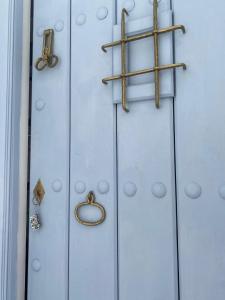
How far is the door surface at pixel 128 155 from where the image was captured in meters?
0.65

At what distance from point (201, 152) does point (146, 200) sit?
6.5 inches

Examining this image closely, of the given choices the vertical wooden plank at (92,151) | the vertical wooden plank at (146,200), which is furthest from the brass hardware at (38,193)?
the vertical wooden plank at (146,200)

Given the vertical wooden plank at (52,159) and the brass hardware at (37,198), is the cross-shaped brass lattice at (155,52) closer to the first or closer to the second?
the vertical wooden plank at (52,159)

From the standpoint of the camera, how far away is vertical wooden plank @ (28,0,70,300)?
809 mm

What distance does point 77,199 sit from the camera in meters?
0.79

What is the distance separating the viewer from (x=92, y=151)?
0.79 metres

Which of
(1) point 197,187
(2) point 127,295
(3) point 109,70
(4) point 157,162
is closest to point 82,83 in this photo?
(3) point 109,70

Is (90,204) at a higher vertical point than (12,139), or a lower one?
lower

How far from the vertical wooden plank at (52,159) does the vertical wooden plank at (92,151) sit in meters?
0.03

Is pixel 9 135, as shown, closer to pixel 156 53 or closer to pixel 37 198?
pixel 37 198

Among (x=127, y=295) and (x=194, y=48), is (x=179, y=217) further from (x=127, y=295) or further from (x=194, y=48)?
(x=194, y=48)

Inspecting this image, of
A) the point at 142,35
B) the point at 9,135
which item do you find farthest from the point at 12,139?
the point at 142,35

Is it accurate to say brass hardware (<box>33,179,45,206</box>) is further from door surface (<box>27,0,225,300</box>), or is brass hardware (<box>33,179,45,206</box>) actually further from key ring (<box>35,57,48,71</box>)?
key ring (<box>35,57,48,71</box>)

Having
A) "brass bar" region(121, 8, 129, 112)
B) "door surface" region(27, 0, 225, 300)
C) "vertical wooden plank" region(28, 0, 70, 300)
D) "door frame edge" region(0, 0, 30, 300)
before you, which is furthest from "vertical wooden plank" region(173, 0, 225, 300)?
"door frame edge" region(0, 0, 30, 300)
